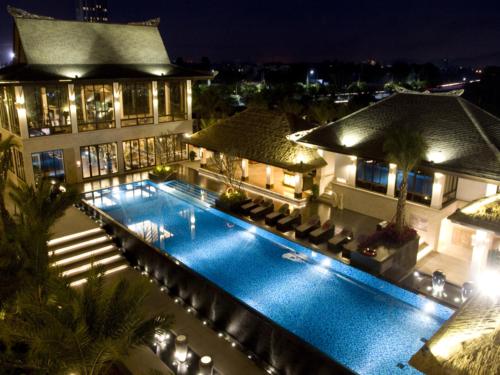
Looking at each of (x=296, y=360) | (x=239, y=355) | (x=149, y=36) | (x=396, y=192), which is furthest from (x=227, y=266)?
(x=149, y=36)

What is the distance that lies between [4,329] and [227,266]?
919cm

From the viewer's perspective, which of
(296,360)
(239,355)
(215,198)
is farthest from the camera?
(215,198)

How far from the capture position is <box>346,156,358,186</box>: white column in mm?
19391

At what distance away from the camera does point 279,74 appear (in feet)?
340

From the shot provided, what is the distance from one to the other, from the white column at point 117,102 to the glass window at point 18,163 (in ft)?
18.9

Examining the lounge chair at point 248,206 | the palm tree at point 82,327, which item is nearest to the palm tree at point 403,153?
the lounge chair at point 248,206

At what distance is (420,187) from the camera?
17375 millimetres

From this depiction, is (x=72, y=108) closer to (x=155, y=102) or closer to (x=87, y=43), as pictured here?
(x=87, y=43)

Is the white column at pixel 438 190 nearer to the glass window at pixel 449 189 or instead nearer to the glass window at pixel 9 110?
the glass window at pixel 449 189

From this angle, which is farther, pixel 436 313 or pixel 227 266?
pixel 227 266

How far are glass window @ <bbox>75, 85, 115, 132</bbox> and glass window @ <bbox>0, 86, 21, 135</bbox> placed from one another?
10.9ft

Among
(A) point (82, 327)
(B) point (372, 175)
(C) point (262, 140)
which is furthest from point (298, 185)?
(A) point (82, 327)

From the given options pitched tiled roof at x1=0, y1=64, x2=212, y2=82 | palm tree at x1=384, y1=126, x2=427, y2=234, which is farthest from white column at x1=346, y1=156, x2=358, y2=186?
pitched tiled roof at x1=0, y1=64, x2=212, y2=82

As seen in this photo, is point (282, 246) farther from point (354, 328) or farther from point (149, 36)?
point (149, 36)
